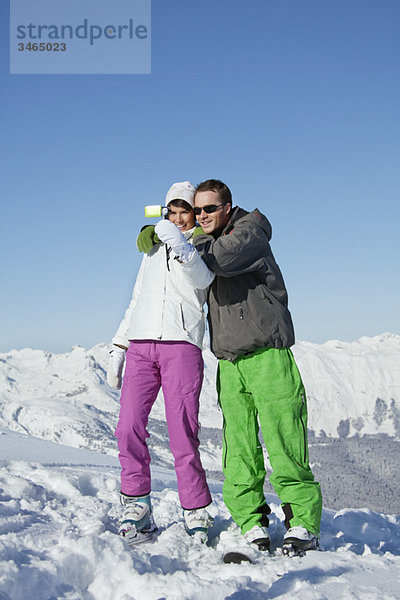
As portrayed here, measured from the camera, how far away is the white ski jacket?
15.0 feet

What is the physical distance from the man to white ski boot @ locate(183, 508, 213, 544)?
26 centimetres

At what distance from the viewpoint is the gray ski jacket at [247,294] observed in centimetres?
432

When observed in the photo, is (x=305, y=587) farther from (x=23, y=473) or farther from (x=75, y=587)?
(x=23, y=473)

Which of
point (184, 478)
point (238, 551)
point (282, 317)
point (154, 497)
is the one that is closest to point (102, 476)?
point (154, 497)

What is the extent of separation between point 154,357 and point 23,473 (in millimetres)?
2508

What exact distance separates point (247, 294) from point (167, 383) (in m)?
1.06

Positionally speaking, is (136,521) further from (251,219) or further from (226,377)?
(251,219)

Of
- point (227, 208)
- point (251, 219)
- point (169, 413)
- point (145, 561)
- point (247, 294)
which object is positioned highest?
point (227, 208)

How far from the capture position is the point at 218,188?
4.73 m

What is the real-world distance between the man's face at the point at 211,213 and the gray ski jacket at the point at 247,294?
99 millimetres

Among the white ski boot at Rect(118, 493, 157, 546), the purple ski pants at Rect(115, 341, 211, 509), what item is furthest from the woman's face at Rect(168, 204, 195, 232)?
the white ski boot at Rect(118, 493, 157, 546)

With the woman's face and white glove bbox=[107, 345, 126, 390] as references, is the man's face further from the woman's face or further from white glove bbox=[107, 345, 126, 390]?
white glove bbox=[107, 345, 126, 390]

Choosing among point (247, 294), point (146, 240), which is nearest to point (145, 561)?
point (247, 294)

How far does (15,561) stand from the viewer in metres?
3.16
